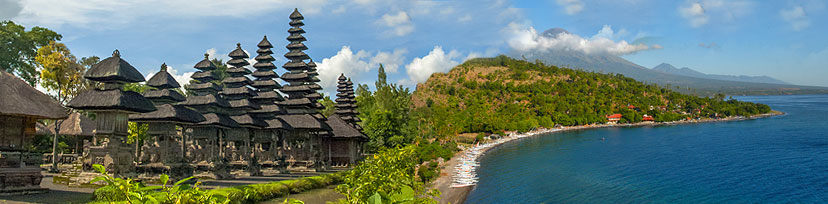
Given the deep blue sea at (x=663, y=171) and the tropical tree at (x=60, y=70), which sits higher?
the tropical tree at (x=60, y=70)

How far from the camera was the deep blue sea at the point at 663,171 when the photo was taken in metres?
47.1

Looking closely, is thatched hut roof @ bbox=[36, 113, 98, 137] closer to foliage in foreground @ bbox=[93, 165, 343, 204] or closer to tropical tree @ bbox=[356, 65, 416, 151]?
foliage in foreground @ bbox=[93, 165, 343, 204]

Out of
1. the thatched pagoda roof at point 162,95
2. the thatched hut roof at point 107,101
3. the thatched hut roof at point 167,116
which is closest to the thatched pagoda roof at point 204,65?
the thatched pagoda roof at point 162,95

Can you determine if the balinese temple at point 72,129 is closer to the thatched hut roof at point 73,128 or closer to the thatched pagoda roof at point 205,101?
the thatched hut roof at point 73,128

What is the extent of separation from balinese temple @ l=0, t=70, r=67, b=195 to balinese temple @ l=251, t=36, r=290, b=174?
16188 millimetres

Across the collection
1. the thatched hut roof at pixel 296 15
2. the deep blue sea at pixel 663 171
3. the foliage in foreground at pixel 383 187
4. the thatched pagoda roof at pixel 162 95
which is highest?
the thatched hut roof at pixel 296 15

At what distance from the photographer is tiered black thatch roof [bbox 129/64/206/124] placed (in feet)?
91.0

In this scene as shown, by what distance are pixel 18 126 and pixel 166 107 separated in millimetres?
8531

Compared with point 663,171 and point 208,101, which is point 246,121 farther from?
point 663,171

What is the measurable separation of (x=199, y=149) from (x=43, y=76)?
64.7ft

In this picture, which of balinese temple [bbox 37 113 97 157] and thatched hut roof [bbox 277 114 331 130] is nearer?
balinese temple [bbox 37 113 97 157]

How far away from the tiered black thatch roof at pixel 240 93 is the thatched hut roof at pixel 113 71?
33.3 ft

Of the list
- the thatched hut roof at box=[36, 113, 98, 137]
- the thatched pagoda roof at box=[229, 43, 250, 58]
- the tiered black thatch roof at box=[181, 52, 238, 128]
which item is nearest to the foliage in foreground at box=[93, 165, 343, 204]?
the tiered black thatch roof at box=[181, 52, 238, 128]

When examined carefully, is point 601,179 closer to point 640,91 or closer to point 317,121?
point 317,121
